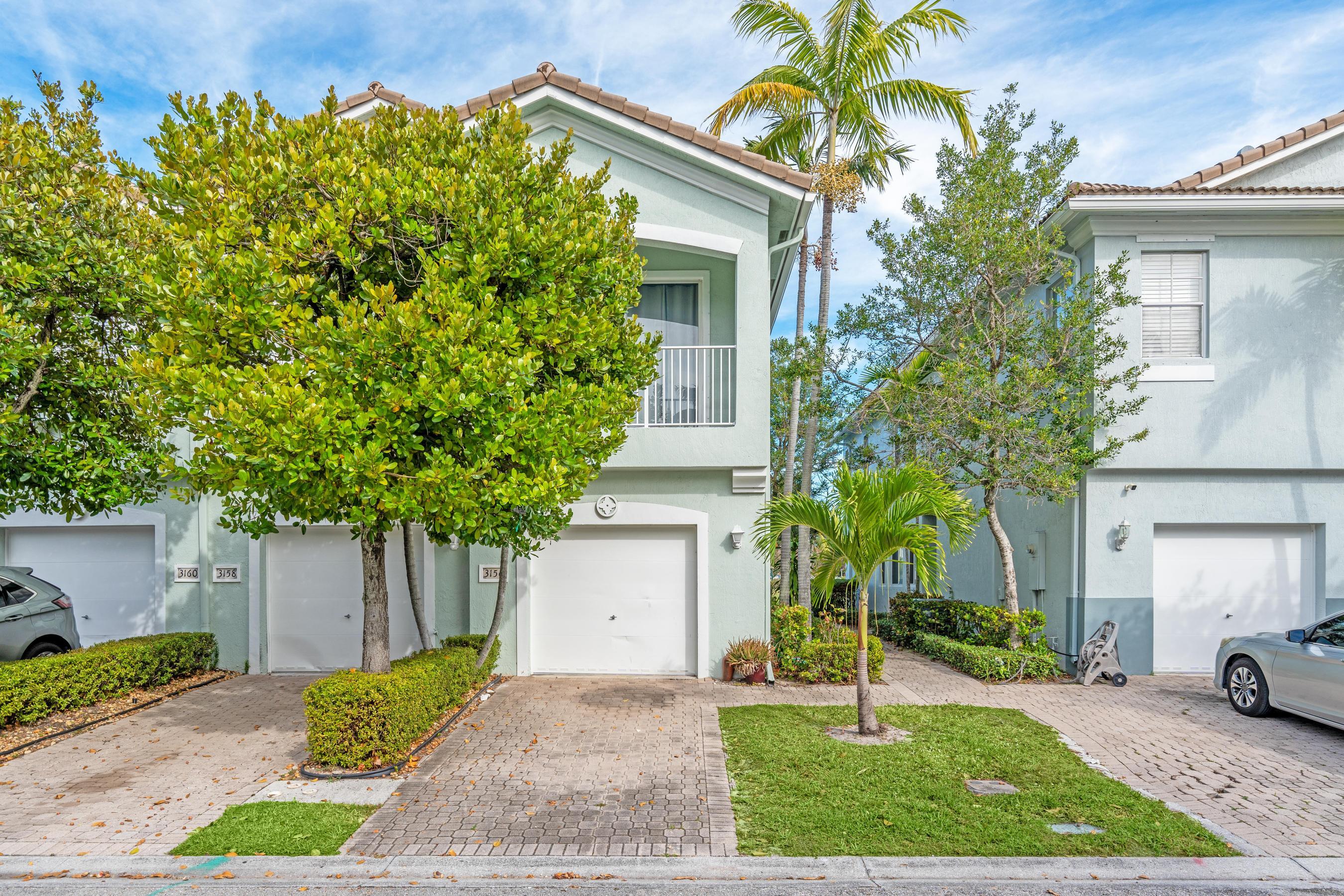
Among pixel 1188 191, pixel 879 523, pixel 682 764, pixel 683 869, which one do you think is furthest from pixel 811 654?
pixel 1188 191

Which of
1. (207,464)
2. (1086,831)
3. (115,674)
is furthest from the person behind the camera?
(115,674)

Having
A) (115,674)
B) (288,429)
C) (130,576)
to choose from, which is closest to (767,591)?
(288,429)

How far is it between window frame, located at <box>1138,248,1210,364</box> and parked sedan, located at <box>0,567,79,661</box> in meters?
15.6

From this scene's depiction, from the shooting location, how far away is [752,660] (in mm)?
10734

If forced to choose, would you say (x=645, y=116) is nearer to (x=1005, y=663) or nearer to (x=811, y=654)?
(x=811, y=654)

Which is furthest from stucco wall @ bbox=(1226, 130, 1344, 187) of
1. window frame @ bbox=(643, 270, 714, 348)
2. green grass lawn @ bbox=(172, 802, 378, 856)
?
green grass lawn @ bbox=(172, 802, 378, 856)

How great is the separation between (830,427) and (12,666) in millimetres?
12973

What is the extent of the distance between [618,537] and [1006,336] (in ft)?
20.9

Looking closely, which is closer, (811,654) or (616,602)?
(811,654)

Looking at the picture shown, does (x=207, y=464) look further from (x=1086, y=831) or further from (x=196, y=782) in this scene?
(x=1086, y=831)

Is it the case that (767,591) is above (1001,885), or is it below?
above

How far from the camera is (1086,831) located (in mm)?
5941

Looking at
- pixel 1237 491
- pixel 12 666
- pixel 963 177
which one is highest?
pixel 963 177

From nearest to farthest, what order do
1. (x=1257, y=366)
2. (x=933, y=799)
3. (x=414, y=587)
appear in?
(x=933, y=799), (x=414, y=587), (x=1257, y=366)
